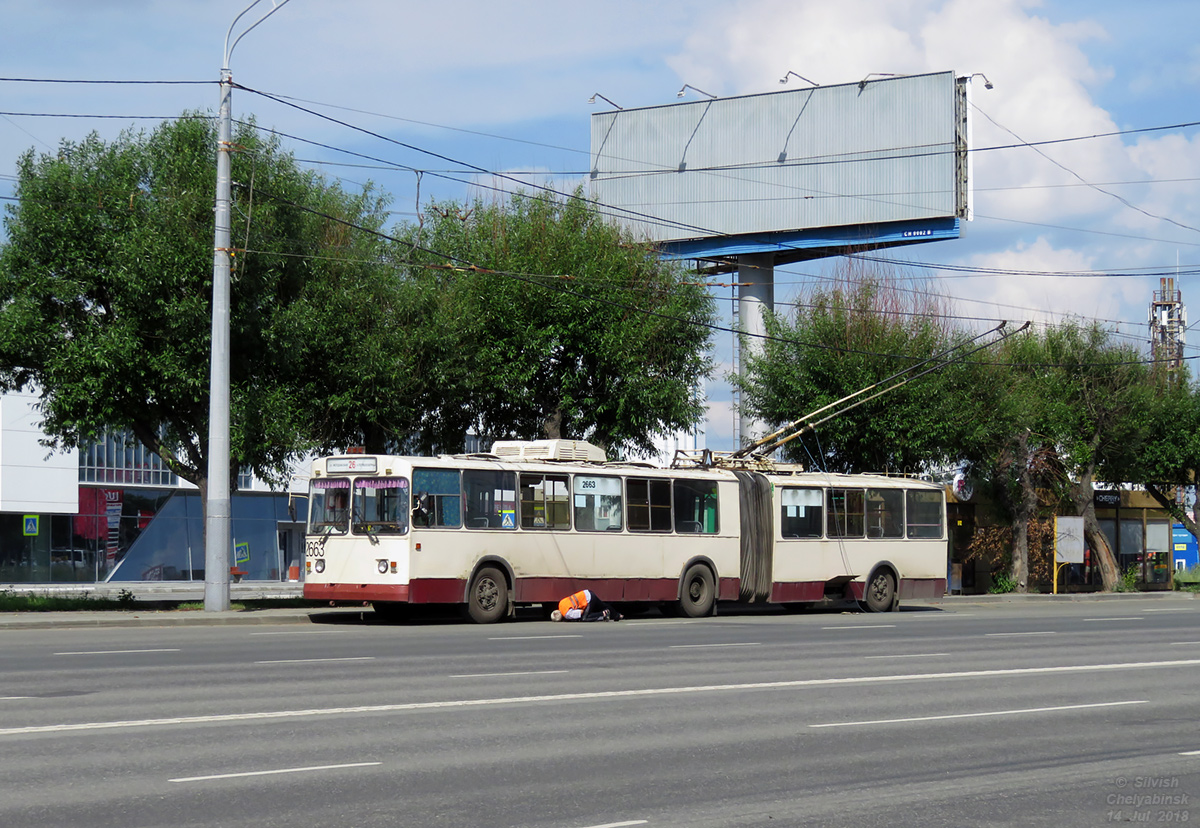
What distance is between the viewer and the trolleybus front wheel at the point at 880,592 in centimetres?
3023

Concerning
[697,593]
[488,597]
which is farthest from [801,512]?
[488,597]

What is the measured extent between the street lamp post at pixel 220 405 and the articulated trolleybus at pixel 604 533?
1536mm

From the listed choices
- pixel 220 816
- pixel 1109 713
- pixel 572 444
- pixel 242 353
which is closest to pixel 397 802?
pixel 220 816

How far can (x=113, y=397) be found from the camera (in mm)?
24906

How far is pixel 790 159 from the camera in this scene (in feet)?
164

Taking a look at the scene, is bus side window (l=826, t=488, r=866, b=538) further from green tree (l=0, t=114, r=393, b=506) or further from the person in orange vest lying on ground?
green tree (l=0, t=114, r=393, b=506)

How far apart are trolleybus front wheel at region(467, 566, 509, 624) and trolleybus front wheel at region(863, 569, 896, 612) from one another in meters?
9.56

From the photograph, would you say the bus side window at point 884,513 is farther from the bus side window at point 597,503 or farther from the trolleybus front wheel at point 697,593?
the bus side window at point 597,503

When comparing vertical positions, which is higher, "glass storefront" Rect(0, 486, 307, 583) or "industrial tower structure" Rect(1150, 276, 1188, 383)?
"industrial tower structure" Rect(1150, 276, 1188, 383)

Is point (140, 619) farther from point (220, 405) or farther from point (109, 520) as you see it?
point (109, 520)

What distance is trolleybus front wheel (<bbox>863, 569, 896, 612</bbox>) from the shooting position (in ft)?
99.2

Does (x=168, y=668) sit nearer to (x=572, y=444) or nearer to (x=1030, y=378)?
(x=572, y=444)

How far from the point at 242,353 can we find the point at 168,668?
1298 cm

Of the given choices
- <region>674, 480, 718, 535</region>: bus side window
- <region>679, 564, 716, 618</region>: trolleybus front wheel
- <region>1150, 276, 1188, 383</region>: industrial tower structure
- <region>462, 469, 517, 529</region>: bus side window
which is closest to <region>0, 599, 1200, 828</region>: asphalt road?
<region>462, 469, 517, 529</region>: bus side window
